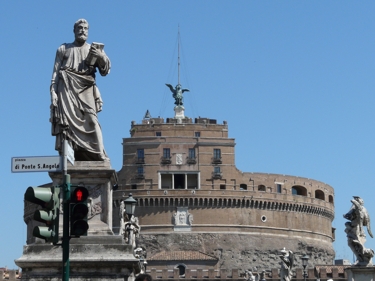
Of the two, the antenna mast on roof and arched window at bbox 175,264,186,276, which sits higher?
the antenna mast on roof

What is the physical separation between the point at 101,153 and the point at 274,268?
9536cm

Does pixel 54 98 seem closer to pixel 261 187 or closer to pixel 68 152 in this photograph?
pixel 68 152

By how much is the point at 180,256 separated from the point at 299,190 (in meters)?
21.1

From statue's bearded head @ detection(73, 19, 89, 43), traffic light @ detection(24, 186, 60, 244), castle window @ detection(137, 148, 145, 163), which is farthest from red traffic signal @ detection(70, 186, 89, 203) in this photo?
castle window @ detection(137, 148, 145, 163)

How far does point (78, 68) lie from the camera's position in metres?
12.5

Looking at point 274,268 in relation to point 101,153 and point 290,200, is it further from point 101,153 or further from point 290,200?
point 101,153

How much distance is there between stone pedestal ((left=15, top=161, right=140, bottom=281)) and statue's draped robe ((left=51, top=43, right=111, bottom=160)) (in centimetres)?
34

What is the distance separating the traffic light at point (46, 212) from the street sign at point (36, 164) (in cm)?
38

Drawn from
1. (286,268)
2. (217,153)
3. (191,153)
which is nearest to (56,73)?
(286,268)

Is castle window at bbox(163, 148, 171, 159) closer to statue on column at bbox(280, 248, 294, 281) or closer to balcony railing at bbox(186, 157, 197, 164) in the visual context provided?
balcony railing at bbox(186, 157, 197, 164)

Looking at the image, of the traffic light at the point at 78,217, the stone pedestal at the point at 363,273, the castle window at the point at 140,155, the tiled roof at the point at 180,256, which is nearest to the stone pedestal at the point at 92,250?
the traffic light at the point at 78,217

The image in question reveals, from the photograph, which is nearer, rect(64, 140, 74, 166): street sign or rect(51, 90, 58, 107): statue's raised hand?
rect(64, 140, 74, 166): street sign

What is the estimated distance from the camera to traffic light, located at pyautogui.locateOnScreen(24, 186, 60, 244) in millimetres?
10320

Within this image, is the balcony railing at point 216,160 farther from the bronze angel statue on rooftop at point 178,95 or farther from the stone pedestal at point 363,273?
the stone pedestal at point 363,273
